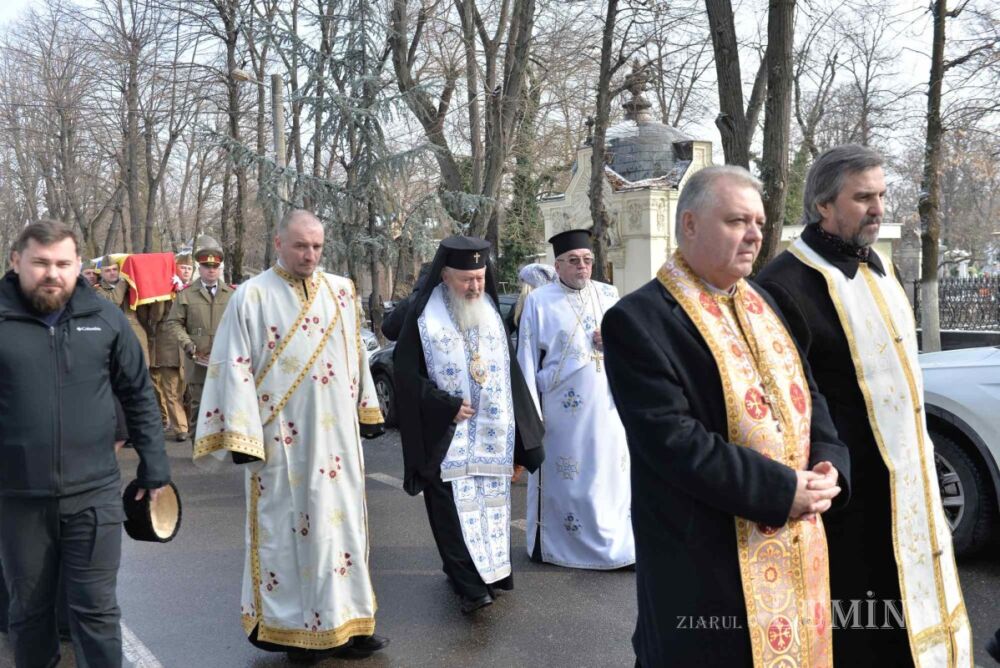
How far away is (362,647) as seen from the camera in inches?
178

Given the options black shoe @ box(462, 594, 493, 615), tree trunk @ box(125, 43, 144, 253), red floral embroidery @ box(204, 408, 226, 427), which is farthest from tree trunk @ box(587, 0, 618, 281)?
tree trunk @ box(125, 43, 144, 253)

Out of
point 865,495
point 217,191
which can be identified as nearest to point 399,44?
point 865,495

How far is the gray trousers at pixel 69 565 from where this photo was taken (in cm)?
359

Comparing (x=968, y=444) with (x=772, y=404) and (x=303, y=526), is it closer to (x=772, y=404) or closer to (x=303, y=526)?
(x=772, y=404)

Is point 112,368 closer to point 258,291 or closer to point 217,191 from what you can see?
point 258,291

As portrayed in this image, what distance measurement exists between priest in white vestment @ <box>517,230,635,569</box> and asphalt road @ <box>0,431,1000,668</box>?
0.63 feet

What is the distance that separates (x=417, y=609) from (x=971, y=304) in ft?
50.7

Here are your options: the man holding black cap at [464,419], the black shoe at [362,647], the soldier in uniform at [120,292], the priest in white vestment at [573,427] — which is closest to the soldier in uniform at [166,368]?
the soldier in uniform at [120,292]

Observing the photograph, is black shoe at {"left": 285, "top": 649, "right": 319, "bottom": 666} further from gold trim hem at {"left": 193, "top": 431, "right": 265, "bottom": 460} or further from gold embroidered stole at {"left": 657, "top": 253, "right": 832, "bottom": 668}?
gold embroidered stole at {"left": 657, "top": 253, "right": 832, "bottom": 668}

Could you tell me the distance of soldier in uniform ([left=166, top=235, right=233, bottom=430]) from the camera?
32.2 feet

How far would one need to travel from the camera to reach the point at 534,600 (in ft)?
17.1

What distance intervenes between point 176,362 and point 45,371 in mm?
7726

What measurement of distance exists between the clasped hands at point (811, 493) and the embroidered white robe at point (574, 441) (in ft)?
10.8

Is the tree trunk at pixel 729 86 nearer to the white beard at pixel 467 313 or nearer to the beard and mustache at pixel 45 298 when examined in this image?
the white beard at pixel 467 313
